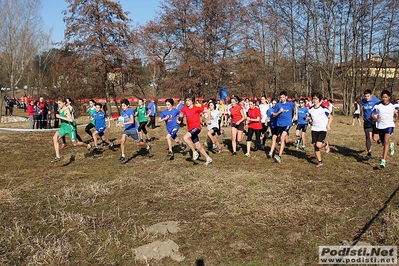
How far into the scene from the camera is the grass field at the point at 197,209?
4.00m

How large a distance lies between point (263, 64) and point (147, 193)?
88.0ft

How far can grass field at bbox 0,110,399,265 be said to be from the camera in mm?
3998

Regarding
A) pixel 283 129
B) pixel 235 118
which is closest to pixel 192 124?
pixel 235 118

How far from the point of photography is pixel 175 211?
529 cm

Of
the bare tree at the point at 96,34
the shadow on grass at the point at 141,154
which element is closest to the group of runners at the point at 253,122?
the shadow on grass at the point at 141,154

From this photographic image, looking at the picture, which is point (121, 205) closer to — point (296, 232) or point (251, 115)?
point (296, 232)

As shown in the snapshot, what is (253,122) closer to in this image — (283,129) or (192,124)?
(283,129)

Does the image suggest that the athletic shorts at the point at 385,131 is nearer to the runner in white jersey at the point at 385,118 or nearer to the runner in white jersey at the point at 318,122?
the runner in white jersey at the point at 385,118

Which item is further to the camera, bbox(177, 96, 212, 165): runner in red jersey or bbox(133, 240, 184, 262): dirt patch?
bbox(177, 96, 212, 165): runner in red jersey

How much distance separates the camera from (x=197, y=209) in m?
5.36

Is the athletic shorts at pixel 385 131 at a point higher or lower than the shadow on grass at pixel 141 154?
higher

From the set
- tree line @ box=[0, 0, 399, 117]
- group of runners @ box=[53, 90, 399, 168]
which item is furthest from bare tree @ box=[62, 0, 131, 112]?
group of runners @ box=[53, 90, 399, 168]

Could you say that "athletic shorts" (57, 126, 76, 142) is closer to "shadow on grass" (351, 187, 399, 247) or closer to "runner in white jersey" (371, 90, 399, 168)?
"shadow on grass" (351, 187, 399, 247)

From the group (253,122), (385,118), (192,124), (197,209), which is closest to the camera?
(197,209)
